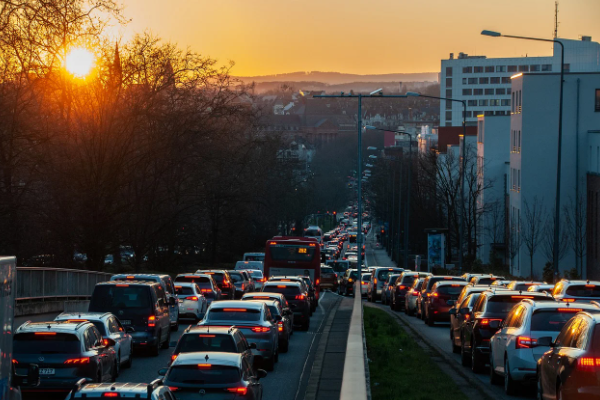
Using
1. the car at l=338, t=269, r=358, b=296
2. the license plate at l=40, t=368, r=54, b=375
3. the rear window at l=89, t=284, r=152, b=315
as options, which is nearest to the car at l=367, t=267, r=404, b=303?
the car at l=338, t=269, r=358, b=296

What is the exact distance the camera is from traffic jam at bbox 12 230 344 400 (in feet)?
44.1

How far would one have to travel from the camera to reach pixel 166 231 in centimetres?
5800

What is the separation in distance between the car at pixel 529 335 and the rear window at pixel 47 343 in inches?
279

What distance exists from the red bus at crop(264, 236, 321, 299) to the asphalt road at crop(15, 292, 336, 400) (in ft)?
58.8

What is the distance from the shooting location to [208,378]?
13500 mm

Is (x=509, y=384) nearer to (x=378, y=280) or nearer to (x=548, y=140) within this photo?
(x=378, y=280)

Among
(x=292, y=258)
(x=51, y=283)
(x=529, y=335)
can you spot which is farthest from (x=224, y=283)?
(x=529, y=335)

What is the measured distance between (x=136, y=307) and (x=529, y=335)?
11090 mm

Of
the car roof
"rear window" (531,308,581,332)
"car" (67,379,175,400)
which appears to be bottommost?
the car roof

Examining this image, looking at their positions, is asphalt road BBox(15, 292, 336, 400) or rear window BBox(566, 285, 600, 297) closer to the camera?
asphalt road BBox(15, 292, 336, 400)

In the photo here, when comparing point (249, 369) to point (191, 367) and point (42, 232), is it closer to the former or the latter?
point (191, 367)

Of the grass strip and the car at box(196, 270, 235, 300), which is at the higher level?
the car at box(196, 270, 235, 300)

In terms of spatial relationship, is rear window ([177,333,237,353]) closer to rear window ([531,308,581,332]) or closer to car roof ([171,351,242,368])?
car roof ([171,351,242,368])

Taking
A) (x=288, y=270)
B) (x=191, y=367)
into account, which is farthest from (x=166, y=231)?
(x=191, y=367)
